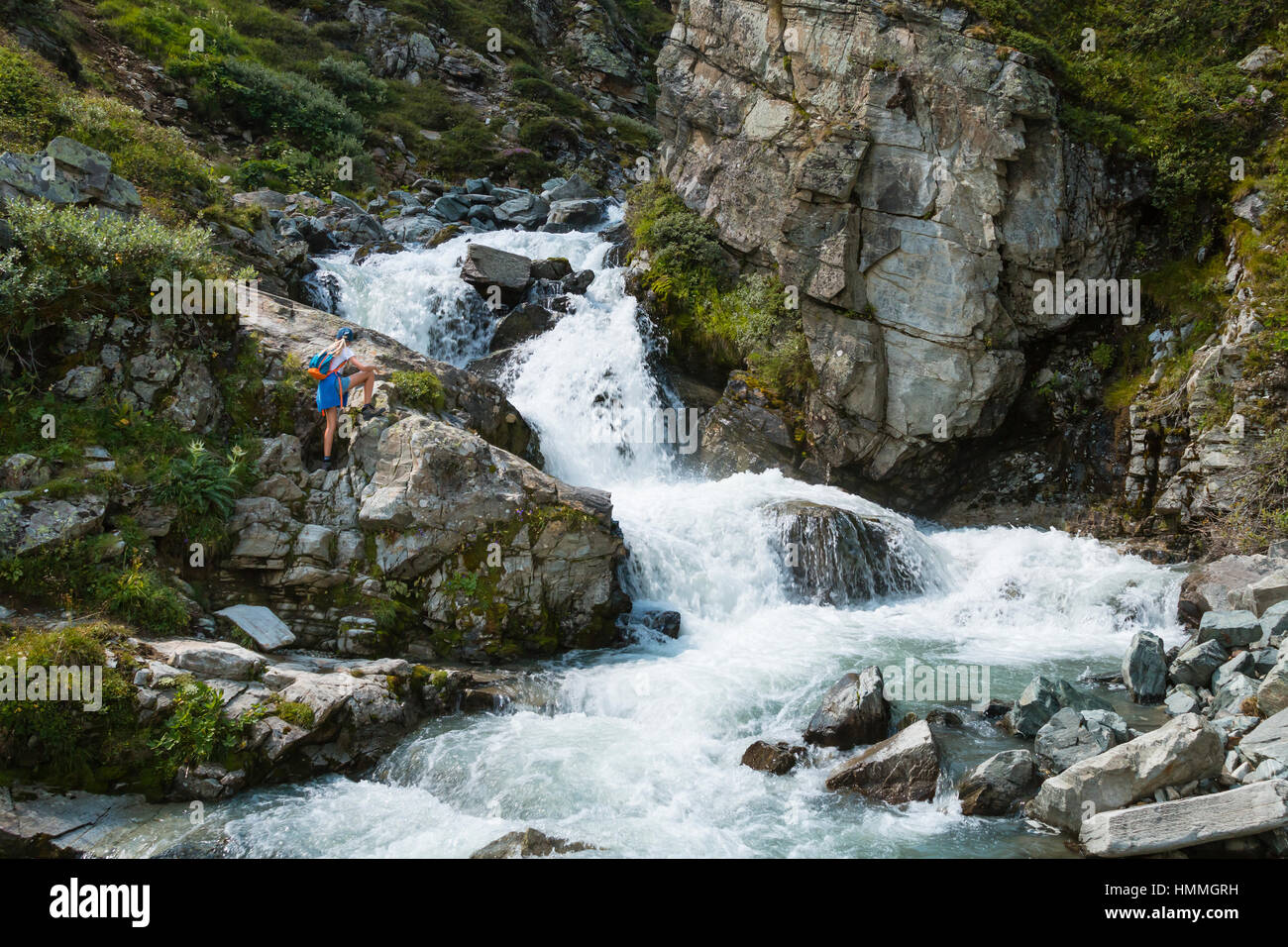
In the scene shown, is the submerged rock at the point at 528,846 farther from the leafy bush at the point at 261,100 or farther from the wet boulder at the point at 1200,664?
the leafy bush at the point at 261,100

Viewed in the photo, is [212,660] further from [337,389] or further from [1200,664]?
[1200,664]

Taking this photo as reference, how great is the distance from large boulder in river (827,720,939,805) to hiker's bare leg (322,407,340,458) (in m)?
8.74

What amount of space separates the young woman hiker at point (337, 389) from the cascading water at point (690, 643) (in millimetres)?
5057

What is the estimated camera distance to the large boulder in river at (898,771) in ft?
26.8

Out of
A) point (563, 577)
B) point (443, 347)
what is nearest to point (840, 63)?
point (443, 347)

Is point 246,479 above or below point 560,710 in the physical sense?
above

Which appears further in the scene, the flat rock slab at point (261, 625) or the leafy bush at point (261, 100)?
the leafy bush at point (261, 100)

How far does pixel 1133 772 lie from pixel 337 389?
452 inches

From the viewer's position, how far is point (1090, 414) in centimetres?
1852

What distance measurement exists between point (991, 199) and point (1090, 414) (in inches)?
231

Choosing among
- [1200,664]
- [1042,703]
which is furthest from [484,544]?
[1200,664]

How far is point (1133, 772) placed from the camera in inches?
284

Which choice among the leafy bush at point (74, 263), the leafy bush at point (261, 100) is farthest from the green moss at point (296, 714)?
the leafy bush at point (261, 100)
